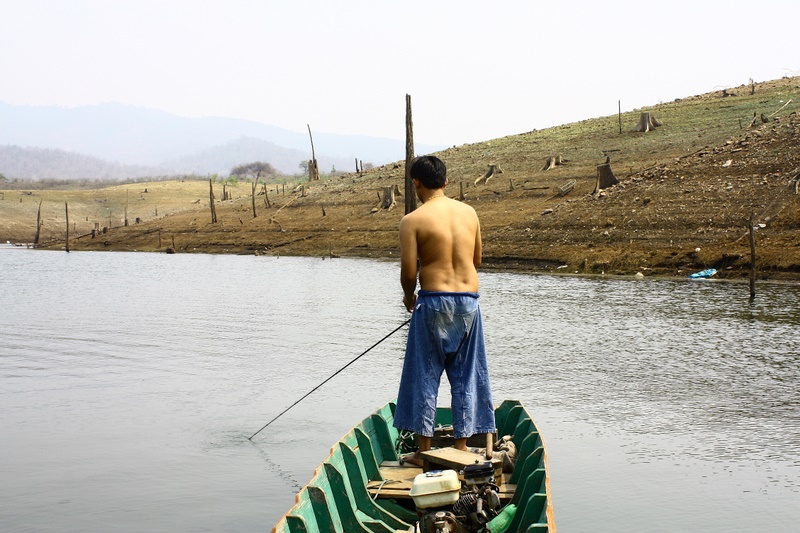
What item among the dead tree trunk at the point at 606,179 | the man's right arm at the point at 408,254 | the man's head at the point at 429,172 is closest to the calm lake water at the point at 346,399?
the man's right arm at the point at 408,254

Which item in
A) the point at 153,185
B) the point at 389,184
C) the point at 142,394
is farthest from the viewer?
the point at 153,185

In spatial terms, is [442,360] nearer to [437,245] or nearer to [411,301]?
[411,301]

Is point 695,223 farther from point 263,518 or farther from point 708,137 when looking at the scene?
point 263,518

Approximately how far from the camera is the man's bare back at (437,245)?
25.0 ft

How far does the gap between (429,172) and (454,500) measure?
2.48 meters

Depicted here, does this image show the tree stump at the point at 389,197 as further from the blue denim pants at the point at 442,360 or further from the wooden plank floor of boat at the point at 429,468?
the blue denim pants at the point at 442,360

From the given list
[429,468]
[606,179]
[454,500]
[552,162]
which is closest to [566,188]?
[606,179]

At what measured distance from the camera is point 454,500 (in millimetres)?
6793

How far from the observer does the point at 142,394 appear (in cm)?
1636

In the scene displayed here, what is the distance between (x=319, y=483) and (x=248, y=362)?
42.7 feet

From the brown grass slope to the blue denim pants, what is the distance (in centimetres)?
2398

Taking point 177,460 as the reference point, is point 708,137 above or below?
above

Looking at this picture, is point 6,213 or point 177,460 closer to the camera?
point 177,460

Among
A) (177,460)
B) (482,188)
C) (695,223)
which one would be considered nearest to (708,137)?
(482,188)
